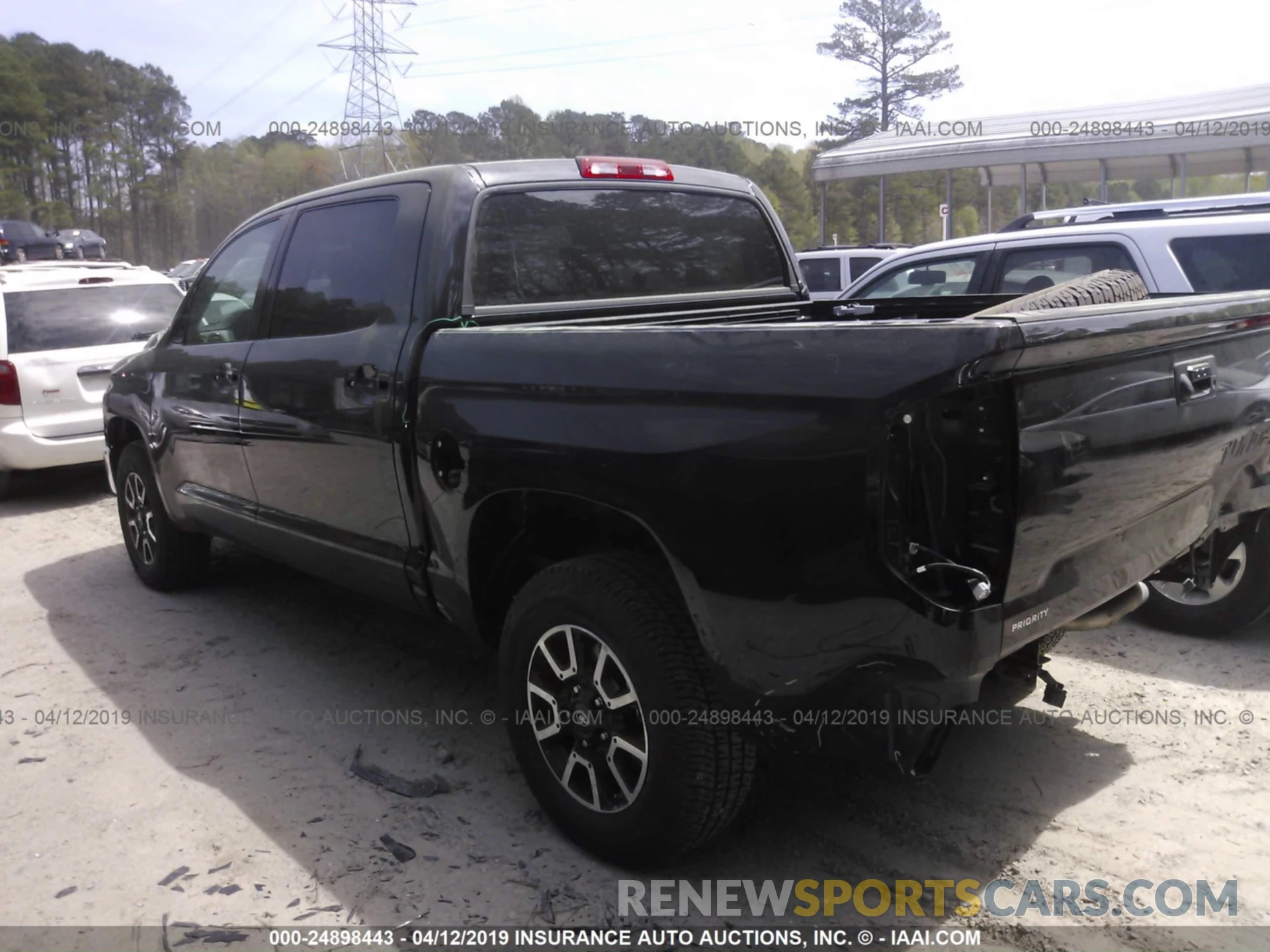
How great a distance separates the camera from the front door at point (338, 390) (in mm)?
3607

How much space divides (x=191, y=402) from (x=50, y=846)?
228 centimetres

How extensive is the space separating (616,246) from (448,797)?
2093 mm

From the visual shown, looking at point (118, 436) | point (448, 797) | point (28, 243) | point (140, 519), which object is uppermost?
point (28, 243)

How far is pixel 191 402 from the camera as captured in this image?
4.93 m

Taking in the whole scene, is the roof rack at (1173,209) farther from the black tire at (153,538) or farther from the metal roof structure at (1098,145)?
the metal roof structure at (1098,145)

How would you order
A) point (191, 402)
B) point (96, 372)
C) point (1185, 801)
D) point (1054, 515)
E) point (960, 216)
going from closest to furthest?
point (1054, 515), point (1185, 801), point (191, 402), point (96, 372), point (960, 216)

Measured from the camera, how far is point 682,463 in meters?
2.54

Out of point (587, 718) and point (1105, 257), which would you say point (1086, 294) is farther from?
point (1105, 257)

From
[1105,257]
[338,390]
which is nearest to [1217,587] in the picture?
[1105,257]

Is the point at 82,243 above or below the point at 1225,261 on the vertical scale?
above

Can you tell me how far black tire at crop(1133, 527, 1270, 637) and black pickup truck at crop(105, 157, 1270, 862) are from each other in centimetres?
117

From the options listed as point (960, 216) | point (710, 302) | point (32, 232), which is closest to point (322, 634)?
point (710, 302)

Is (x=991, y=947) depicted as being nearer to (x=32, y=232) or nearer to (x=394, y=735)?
(x=394, y=735)

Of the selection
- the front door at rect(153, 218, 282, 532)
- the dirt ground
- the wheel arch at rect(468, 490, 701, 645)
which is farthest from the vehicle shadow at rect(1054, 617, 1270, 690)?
the front door at rect(153, 218, 282, 532)
